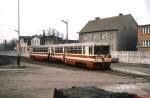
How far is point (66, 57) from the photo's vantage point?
39.1 meters

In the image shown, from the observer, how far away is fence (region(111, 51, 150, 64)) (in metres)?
48.6

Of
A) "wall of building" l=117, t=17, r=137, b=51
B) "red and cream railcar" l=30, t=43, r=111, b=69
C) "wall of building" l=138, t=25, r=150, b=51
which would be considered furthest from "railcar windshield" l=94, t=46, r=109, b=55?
"wall of building" l=117, t=17, r=137, b=51

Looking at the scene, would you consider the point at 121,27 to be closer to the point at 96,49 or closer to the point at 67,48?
the point at 67,48

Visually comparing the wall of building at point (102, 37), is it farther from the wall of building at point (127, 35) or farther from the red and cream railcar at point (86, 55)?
the red and cream railcar at point (86, 55)

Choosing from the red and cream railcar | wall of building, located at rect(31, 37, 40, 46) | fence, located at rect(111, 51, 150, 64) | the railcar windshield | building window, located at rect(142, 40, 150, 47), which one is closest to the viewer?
the red and cream railcar

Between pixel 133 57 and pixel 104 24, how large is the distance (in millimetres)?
25599

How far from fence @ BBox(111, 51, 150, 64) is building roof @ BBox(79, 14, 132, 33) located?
1640 centimetres

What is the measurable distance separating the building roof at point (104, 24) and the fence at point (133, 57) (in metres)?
16.4

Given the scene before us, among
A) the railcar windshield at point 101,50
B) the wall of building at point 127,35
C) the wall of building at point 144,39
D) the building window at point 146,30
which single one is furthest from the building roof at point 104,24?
the railcar windshield at point 101,50

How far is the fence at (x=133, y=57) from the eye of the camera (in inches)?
1914

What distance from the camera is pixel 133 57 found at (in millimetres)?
51219

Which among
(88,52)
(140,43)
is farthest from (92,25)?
(88,52)

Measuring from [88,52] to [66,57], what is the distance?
6.65 meters

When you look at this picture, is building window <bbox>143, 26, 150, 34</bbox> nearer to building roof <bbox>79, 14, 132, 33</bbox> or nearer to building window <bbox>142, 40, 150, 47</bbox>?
building window <bbox>142, 40, 150, 47</bbox>
